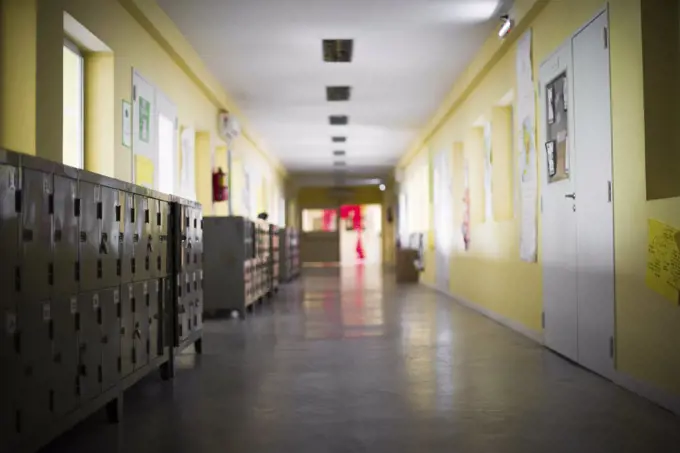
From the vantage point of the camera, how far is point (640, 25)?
3826 mm

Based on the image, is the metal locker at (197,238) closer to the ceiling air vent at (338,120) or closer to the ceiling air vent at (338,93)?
the ceiling air vent at (338,93)

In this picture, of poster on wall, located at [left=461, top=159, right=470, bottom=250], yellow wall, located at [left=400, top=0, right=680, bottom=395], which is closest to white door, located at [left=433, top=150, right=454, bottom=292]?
poster on wall, located at [left=461, top=159, right=470, bottom=250]

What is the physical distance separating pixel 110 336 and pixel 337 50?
5.06 meters

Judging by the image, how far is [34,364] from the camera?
2572 millimetres

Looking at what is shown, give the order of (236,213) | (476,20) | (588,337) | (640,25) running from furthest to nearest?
(236,213)
(476,20)
(588,337)
(640,25)

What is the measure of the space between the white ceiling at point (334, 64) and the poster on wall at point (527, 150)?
54cm

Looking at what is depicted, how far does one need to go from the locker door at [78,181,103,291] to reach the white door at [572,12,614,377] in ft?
9.59

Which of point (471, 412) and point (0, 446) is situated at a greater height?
point (0, 446)

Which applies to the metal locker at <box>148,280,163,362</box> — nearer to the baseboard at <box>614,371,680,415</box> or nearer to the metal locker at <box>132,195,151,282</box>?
the metal locker at <box>132,195,151,282</box>

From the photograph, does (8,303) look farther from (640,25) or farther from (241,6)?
(241,6)

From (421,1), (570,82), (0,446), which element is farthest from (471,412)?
(421,1)

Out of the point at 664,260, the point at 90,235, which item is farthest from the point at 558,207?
the point at 90,235

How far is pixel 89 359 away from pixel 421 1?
436cm

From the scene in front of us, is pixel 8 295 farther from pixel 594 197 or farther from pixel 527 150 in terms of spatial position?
pixel 527 150
